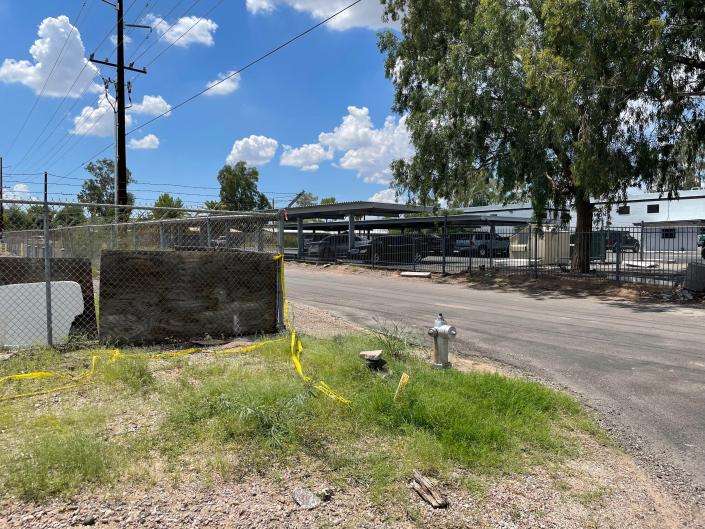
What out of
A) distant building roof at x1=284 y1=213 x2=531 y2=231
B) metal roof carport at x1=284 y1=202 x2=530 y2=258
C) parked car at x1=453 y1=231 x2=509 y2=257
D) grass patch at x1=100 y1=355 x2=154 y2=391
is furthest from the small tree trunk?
grass patch at x1=100 y1=355 x2=154 y2=391

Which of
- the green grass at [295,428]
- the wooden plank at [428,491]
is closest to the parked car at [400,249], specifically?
the green grass at [295,428]

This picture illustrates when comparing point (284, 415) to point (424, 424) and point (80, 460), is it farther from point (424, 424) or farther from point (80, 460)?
point (80, 460)

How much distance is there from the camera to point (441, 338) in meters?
5.68

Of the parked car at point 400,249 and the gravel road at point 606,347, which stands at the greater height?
the parked car at point 400,249

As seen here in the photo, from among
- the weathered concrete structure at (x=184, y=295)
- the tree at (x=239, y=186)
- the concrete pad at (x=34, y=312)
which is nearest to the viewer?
the concrete pad at (x=34, y=312)

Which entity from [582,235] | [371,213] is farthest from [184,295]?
[371,213]

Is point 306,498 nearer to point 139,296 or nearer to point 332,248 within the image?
point 139,296

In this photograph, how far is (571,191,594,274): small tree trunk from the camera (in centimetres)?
1838

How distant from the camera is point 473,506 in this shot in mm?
3127

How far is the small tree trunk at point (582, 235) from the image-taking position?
1838cm

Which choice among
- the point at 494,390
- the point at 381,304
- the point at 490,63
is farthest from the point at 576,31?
the point at 494,390

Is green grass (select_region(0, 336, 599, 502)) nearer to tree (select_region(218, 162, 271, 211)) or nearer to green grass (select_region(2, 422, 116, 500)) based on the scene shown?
green grass (select_region(2, 422, 116, 500))

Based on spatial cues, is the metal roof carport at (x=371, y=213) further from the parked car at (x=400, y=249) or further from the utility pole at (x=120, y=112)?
the utility pole at (x=120, y=112)

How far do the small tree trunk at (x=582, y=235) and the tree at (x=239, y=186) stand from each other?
49.9 m
